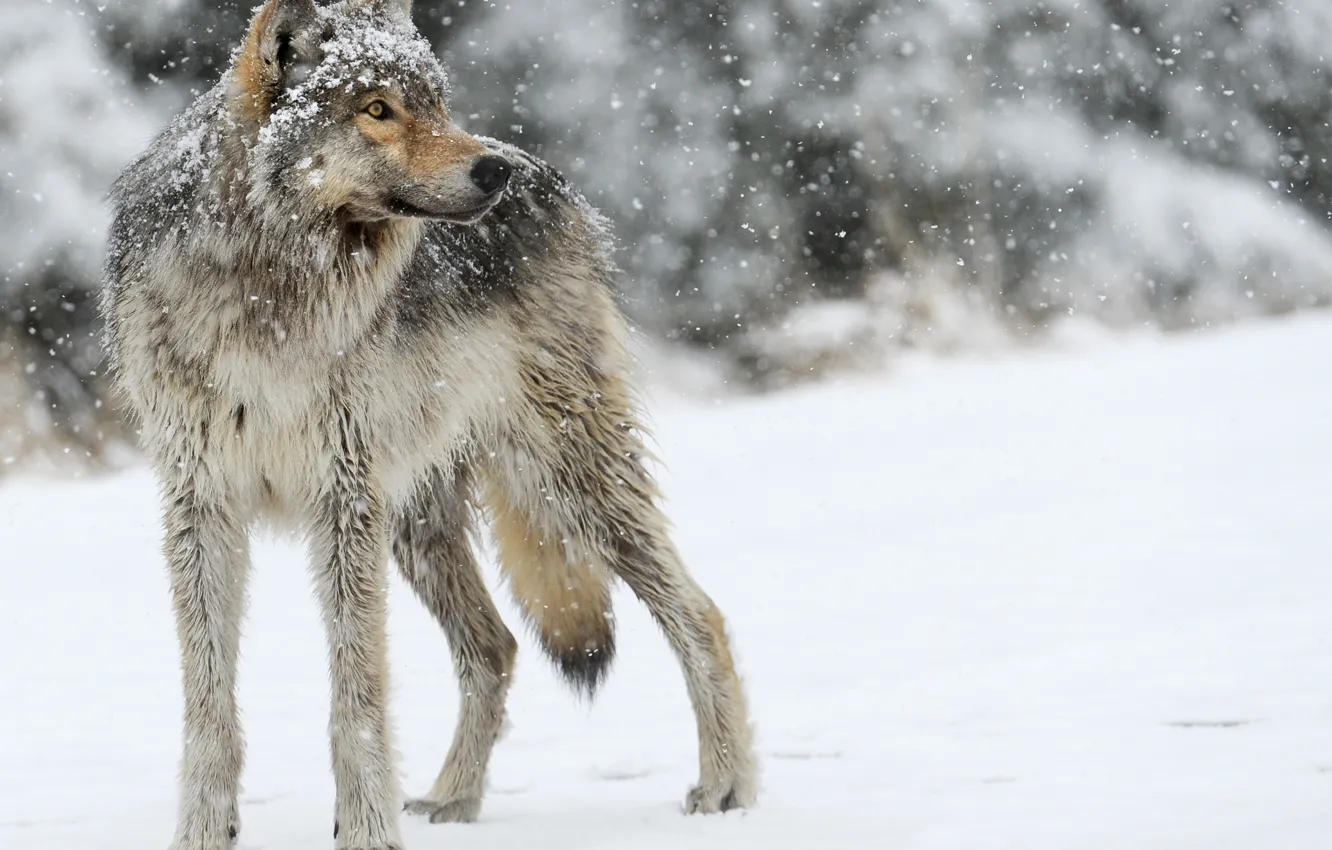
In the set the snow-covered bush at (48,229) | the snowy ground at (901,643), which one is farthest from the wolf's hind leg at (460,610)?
the snow-covered bush at (48,229)

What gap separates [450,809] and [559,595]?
69 centimetres

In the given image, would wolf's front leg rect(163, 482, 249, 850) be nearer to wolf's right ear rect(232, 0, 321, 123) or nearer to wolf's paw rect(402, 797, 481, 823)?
wolf's paw rect(402, 797, 481, 823)

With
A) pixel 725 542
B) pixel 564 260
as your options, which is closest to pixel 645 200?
pixel 725 542

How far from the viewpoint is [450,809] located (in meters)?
4.01

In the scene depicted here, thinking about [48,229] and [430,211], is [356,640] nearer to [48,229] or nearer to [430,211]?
[430,211]

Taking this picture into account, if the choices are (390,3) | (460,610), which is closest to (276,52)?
(390,3)

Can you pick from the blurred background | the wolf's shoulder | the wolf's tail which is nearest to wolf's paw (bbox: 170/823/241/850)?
the wolf's tail

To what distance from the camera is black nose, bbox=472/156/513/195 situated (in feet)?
10.2

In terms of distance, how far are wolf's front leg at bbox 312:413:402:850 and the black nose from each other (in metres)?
0.66

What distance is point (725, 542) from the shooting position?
26.8ft

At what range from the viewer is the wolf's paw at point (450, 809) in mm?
3988

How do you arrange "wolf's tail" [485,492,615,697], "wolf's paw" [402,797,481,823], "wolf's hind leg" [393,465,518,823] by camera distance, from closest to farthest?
"wolf's paw" [402,797,481,823] → "wolf's hind leg" [393,465,518,823] → "wolf's tail" [485,492,615,697]

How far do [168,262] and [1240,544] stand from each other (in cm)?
562

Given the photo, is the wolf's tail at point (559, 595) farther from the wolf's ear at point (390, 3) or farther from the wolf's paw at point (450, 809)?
the wolf's ear at point (390, 3)
